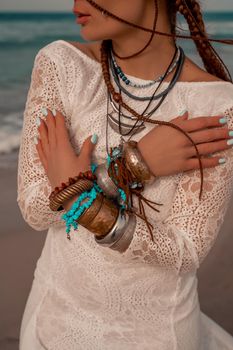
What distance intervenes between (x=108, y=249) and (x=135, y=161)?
0.93 ft

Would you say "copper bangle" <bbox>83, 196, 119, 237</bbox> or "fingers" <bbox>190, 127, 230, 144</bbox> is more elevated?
"fingers" <bbox>190, 127, 230, 144</bbox>

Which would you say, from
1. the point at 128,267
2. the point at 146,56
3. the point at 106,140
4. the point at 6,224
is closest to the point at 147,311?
the point at 128,267

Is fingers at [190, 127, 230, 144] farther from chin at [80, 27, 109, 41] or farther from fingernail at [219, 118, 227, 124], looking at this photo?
chin at [80, 27, 109, 41]

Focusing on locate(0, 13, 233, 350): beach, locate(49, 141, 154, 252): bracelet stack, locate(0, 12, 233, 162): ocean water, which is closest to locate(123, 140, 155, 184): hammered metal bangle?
locate(49, 141, 154, 252): bracelet stack

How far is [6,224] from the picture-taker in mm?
3783

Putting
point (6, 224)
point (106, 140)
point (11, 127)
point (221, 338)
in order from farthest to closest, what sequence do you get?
point (11, 127), point (6, 224), point (221, 338), point (106, 140)

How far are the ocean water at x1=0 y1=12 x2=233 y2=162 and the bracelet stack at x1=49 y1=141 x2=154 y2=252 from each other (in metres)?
0.49

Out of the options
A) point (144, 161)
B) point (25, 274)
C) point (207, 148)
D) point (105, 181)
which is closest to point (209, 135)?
point (207, 148)

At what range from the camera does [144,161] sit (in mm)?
1402

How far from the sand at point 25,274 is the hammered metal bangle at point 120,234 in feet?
5.14

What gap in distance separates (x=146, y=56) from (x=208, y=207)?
0.45m

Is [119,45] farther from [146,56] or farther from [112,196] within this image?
[112,196]

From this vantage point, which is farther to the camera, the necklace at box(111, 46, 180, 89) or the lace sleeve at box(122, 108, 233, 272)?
the necklace at box(111, 46, 180, 89)

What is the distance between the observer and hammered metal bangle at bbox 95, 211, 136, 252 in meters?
1.36
